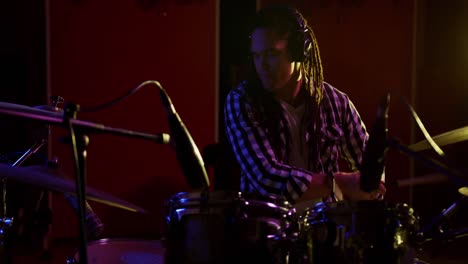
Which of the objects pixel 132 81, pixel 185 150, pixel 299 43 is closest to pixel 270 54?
pixel 299 43

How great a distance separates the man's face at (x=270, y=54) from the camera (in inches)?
96.0

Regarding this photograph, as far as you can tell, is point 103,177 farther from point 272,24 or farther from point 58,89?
point 272,24

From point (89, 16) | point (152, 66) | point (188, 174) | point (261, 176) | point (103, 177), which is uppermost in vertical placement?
point (89, 16)

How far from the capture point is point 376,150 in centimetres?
151

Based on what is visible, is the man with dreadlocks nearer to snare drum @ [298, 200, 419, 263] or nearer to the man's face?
the man's face

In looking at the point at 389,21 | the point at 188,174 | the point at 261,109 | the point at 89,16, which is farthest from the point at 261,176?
the point at 389,21

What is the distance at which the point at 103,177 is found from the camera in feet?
12.3

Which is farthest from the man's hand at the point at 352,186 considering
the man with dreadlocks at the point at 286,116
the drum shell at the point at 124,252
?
the drum shell at the point at 124,252

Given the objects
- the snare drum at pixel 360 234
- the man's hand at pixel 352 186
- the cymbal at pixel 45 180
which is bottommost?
the snare drum at pixel 360 234

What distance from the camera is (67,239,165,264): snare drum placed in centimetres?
214

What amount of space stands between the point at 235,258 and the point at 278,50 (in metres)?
1.06

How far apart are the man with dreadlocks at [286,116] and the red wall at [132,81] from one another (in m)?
1.24

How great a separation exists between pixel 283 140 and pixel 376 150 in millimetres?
1088

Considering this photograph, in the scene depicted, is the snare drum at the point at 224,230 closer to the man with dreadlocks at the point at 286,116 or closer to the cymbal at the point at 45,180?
the cymbal at the point at 45,180
